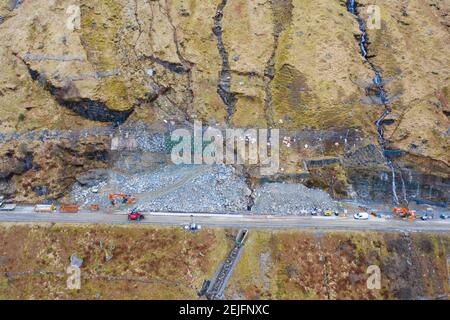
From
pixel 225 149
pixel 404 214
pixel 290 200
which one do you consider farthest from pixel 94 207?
pixel 404 214

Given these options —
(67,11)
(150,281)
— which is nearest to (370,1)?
(67,11)

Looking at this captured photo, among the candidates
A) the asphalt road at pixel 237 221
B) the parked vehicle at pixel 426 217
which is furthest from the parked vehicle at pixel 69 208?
the parked vehicle at pixel 426 217

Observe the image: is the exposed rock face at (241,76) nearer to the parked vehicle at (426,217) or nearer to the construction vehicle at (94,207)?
the parked vehicle at (426,217)

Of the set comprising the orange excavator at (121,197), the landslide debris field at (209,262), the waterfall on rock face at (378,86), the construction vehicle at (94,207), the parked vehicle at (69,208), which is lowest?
the landslide debris field at (209,262)

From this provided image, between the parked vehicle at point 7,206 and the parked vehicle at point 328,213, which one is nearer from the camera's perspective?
the parked vehicle at point 7,206

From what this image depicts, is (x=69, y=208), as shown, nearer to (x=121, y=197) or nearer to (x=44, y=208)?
(x=44, y=208)

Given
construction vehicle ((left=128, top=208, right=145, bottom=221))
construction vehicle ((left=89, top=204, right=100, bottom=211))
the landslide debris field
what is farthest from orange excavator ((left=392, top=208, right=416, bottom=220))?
construction vehicle ((left=89, top=204, right=100, bottom=211))

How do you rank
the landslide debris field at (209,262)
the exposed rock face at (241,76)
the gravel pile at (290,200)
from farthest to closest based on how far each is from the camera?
the exposed rock face at (241,76), the gravel pile at (290,200), the landslide debris field at (209,262)
